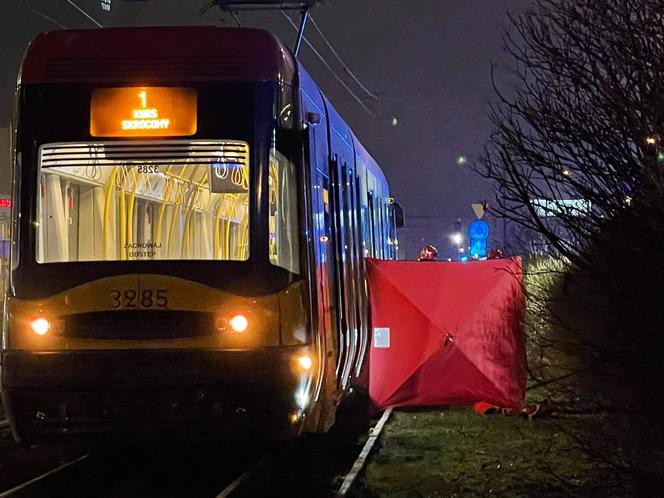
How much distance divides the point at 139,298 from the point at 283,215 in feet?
4.34

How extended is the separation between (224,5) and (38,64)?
842 cm

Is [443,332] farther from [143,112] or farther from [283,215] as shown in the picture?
[143,112]

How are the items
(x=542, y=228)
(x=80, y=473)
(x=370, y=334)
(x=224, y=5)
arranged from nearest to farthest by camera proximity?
(x=542, y=228)
(x=80, y=473)
(x=370, y=334)
(x=224, y=5)

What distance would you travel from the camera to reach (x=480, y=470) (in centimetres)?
867

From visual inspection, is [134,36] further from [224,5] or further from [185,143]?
[224,5]

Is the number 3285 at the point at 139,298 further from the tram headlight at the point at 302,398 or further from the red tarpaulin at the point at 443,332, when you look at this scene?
the red tarpaulin at the point at 443,332

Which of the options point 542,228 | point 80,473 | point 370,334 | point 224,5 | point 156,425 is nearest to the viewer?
point 156,425

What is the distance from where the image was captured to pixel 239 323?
7441 millimetres

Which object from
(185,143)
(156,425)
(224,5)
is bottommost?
(156,425)

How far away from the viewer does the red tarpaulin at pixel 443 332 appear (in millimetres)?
11555

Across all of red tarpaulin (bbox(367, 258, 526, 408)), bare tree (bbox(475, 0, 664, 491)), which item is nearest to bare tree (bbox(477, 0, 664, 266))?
bare tree (bbox(475, 0, 664, 491))

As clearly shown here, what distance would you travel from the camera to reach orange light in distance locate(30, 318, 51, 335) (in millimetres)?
7465

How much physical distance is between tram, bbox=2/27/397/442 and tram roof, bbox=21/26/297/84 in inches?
0.5

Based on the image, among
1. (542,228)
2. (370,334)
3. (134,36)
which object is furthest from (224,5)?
(542,228)
